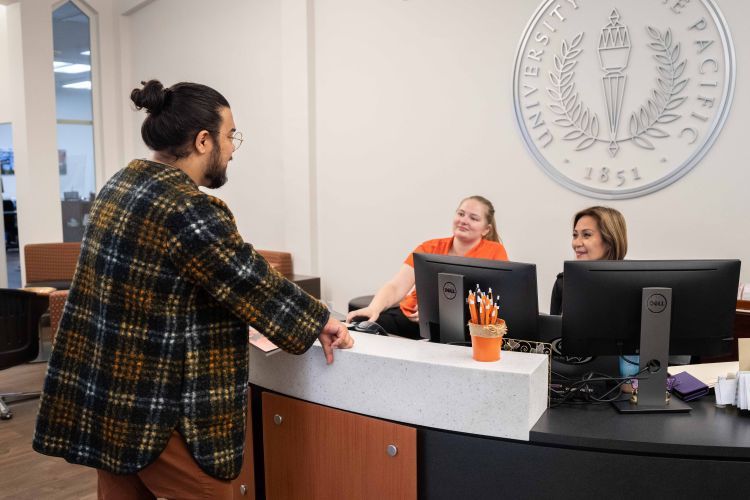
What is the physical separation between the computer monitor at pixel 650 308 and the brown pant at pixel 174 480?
1.11 metres

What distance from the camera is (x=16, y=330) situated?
4.57m

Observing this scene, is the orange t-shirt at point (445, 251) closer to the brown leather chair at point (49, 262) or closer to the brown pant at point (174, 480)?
the brown pant at point (174, 480)

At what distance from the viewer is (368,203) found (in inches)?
218

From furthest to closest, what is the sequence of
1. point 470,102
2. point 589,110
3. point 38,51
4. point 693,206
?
point 38,51 < point 470,102 < point 589,110 < point 693,206

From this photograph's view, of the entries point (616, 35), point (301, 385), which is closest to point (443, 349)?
point (301, 385)

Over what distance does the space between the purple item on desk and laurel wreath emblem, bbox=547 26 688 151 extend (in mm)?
2139

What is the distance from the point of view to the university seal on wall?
12.6 feet

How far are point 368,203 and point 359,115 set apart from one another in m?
0.69

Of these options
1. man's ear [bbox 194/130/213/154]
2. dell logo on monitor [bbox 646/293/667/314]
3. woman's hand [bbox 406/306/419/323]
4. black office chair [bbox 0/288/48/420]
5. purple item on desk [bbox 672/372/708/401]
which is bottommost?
black office chair [bbox 0/288/48/420]

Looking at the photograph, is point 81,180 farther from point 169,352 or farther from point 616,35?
point 169,352

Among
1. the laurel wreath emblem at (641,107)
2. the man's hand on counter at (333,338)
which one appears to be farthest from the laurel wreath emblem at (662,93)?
the man's hand on counter at (333,338)

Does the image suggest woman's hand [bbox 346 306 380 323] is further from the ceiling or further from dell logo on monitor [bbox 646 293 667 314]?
the ceiling

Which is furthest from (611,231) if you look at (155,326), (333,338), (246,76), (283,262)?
(246,76)

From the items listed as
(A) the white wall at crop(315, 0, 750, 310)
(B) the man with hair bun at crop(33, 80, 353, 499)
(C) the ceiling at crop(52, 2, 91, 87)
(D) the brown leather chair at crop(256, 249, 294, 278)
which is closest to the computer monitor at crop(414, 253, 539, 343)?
(B) the man with hair bun at crop(33, 80, 353, 499)
